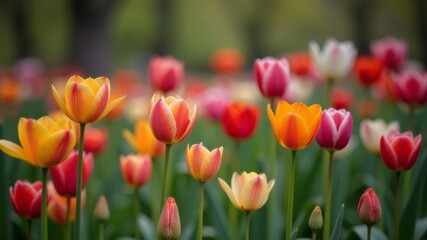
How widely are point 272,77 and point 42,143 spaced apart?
873mm

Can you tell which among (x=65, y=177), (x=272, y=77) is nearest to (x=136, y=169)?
(x=65, y=177)

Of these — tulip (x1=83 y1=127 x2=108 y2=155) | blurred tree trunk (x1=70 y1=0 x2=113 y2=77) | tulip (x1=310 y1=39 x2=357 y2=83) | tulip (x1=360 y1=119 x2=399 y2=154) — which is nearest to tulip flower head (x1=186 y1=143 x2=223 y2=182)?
tulip (x1=360 y1=119 x2=399 y2=154)

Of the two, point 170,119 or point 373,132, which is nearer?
point 170,119

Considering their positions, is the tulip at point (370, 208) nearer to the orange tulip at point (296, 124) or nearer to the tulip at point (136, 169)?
the orange tulip at point (296, 124)

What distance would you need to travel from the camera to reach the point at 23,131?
4.22ft

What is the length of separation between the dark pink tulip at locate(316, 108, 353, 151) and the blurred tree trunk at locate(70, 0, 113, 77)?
505cm

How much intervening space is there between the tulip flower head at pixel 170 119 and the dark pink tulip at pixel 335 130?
0.38 meters

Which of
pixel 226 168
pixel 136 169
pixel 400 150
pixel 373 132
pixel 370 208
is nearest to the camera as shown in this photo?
pixel 370 208

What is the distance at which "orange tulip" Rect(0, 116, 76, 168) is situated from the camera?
1273 mm

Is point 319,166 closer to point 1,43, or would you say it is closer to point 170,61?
point 170,61

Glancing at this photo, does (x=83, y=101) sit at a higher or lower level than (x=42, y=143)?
higher

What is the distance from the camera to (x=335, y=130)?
4.73 ft

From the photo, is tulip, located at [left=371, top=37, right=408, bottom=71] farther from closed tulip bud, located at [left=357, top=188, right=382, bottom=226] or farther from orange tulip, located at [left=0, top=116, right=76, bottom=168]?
orange tulip, located at [left=0, top=116, right=76, bottom=168]

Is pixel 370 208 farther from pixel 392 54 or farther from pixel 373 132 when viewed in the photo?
pixel 392 54
